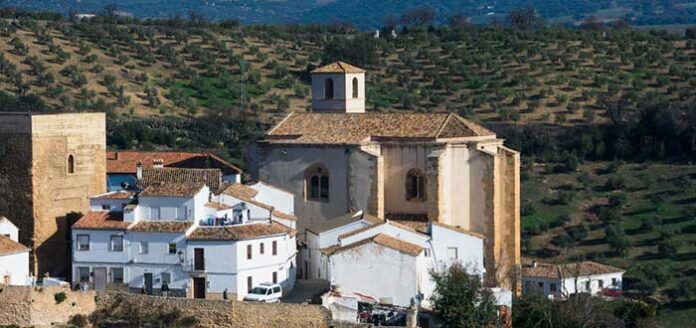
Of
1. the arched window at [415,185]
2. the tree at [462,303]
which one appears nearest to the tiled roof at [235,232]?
the tree at [462,303]

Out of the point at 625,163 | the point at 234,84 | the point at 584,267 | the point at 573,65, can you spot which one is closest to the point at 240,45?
the point at 234,84

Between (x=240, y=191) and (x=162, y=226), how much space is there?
359cm

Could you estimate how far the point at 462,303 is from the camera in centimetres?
4069

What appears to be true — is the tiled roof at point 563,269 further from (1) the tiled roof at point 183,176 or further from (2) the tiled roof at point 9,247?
(2) the tiled roof at point 9,247

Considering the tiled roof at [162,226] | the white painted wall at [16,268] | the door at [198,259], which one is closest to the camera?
the white painted wall at [16,268]

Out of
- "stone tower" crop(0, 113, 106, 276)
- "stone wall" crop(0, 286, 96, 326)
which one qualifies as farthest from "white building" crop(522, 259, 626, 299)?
"stone wall" crop(0, 286, 96, 326)

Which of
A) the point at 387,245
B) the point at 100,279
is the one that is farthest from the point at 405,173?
the point at 100,279

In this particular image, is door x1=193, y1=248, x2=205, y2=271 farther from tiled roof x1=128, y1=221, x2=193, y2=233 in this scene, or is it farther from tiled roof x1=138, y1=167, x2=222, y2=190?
tiled roof x1=138, y1=167, x2=222, y2=190

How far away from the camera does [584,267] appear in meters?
52.5

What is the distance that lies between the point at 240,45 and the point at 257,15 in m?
38.9

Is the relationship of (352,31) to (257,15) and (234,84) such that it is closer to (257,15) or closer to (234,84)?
(234,84)

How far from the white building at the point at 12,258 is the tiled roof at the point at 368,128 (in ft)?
28.1

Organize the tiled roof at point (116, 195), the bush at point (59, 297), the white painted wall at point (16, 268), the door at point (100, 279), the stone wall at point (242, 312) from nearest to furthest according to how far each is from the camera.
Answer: the stone wall at point (242, 312) → the bush at point (59, 297) → the white painted wall at point (16, 268) → the door at point (100, 279) → the tiled roof at point (116, 195)

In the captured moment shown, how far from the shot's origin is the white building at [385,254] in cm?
4175
